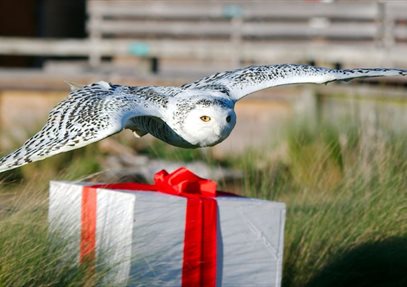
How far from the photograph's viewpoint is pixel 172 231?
5.85 metres

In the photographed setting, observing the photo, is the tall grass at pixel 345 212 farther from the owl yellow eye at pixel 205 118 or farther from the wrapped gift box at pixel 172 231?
the owl yellow eye at pixel 205 118

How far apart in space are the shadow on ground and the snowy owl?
1.09 metres

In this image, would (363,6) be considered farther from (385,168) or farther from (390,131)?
(385,168)

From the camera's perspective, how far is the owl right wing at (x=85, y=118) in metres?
5.81

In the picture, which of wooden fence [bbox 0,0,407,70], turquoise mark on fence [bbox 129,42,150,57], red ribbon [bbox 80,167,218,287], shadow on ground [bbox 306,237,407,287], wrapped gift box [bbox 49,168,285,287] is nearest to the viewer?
wrapped gift box [bbox 49,168,285,287]

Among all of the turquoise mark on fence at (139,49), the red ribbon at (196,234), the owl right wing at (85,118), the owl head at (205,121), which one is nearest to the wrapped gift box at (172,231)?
the red ribbon at (196,234)

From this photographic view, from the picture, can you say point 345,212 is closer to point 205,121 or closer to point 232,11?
point 205,121

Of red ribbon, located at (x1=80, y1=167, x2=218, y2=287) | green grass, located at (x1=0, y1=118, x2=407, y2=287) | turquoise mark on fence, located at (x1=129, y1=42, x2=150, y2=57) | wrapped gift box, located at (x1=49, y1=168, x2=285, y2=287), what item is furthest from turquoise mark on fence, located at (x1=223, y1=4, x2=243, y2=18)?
red ribbon, located at (x1=80, y1=167, x2=218, y2=287)

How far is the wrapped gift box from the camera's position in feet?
18.9

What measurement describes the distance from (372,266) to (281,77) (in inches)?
51.8

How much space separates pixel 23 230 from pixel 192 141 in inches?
50.5

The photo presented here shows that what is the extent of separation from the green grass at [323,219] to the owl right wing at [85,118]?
1.05 ft

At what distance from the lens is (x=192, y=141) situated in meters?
6.62

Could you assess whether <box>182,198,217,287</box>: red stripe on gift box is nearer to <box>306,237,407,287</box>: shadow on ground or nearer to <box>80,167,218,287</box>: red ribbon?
<box>80,167,218,287</box>: red ribbon
